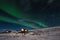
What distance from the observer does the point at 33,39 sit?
2232 mm

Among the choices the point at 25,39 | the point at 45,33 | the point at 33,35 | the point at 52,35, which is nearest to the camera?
the point at 52,35

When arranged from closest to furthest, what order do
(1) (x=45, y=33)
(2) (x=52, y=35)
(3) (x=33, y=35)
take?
(2) (x=52, y=35)
(1) (x=45, y=33)
(3) (x=33, y=35)

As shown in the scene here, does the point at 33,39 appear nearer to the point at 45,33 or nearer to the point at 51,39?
the point at 45,33

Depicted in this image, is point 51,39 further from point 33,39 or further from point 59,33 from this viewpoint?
point 33,39

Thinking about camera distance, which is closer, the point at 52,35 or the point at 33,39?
the point at 52,35

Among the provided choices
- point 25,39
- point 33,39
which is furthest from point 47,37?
→ point 25,39

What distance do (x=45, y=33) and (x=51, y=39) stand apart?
0.73ft

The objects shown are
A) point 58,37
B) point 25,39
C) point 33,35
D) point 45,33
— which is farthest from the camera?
point 33,35

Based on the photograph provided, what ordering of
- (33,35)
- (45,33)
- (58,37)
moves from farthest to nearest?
(33,35)
(45,33)
(58,37)

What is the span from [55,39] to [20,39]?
2.72ft

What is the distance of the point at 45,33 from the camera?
2.11 meters

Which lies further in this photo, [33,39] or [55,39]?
[33,39]

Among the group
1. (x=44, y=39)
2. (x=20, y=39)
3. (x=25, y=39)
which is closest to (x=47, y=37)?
(x=44, y=39)

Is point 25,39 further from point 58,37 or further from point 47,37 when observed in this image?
point 58,37
